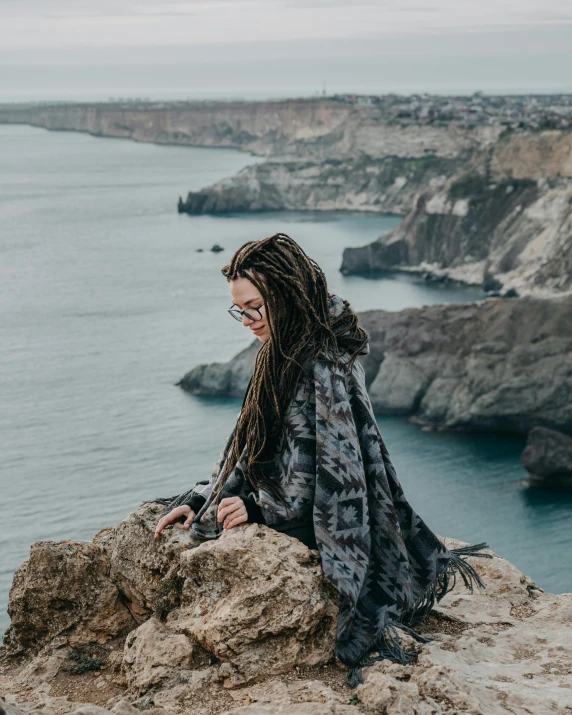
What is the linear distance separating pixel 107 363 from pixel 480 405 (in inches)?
652

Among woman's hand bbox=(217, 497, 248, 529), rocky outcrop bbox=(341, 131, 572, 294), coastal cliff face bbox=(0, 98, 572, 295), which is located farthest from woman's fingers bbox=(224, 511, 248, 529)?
rocky outcrop bbox=(341, 131, 572, 294)

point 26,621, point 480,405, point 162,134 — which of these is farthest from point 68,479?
point 162,134

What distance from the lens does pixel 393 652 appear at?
3877 millimetres

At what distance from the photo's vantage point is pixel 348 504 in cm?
404

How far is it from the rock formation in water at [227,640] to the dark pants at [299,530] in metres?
0.06

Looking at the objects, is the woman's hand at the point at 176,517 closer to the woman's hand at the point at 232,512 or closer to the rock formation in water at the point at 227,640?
the rock formation in water at the point at 227,640

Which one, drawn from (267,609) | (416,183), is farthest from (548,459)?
(416,183)

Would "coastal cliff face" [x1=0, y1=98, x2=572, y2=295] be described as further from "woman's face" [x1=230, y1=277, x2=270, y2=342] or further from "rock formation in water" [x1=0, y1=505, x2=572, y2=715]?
"woman's face" [x1=230, y1=277, x2=270, y2=342]

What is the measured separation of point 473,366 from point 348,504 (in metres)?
31.3

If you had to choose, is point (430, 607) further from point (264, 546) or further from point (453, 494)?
point (453, 494)

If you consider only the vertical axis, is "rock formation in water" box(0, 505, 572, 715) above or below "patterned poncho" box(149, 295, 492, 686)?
below

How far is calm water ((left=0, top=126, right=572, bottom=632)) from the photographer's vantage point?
90.6ft

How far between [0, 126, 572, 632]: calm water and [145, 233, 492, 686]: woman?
1538 centimetres

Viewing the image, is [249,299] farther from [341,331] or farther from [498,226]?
[498,226]
